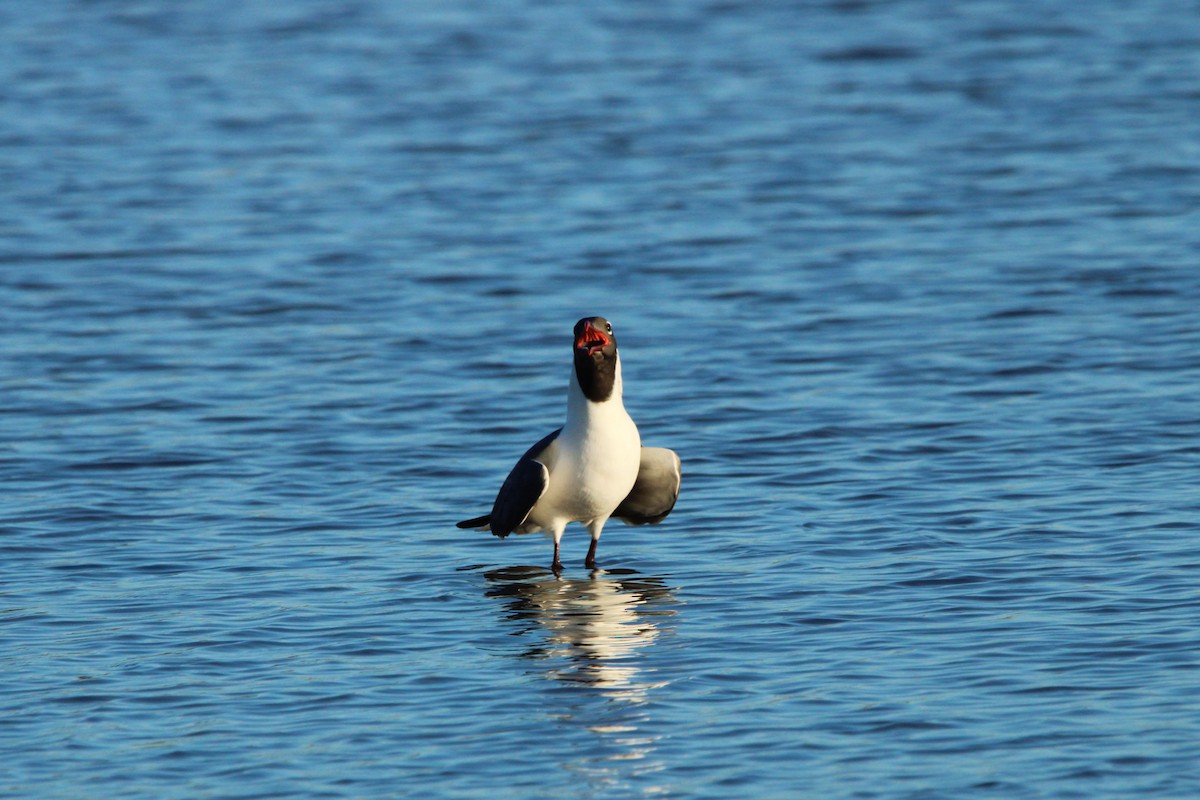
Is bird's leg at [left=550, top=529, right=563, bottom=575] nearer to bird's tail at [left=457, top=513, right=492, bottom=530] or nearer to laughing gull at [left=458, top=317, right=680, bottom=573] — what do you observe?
laughing gull at [left=458, top=317, right=680, bottom=573]

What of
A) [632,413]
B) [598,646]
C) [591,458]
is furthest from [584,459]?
[632,413]

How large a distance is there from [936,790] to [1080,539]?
180 inches

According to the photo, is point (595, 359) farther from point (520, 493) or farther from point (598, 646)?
point (598, 646)

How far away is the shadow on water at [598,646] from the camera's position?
9.99 meters

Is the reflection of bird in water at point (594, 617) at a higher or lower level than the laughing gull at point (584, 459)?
lower

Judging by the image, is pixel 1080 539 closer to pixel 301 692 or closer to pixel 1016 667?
pixel 1016 667

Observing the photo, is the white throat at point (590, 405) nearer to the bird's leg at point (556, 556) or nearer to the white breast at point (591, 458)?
the white breast at point (591, 458)

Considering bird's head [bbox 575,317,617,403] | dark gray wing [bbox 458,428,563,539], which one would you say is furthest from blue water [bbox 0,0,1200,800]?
bird's head [bbox 575,317,617,403]

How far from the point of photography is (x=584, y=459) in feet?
42.9

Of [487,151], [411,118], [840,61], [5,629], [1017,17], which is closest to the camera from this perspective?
[5,629]

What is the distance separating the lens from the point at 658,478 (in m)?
13.7

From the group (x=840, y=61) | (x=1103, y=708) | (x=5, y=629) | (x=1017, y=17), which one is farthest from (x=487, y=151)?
(x=1103, y=708)

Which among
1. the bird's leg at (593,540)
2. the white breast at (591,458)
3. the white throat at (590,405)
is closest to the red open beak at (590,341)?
the white throat at (590,405)

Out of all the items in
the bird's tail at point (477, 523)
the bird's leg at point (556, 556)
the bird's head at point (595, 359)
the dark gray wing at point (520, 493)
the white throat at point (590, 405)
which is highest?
the bird's head at point (595, 359)
